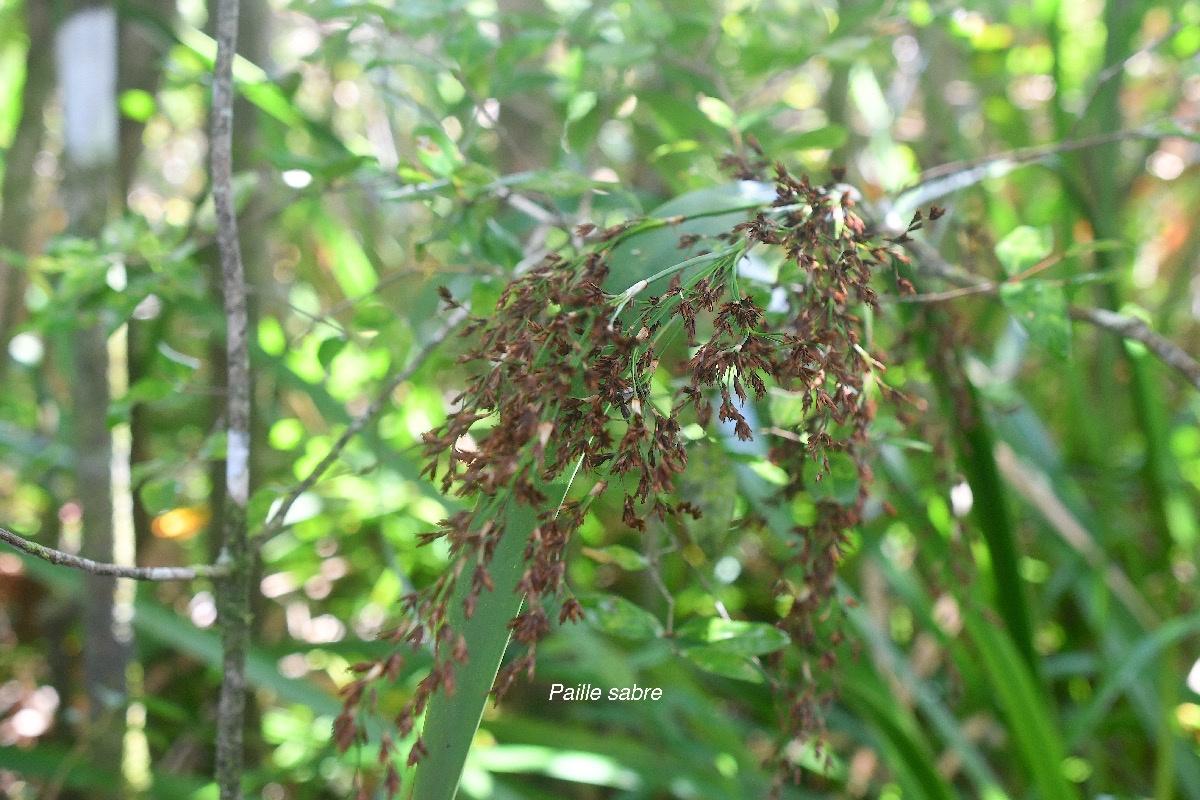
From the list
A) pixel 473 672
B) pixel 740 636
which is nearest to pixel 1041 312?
pixel 740 636

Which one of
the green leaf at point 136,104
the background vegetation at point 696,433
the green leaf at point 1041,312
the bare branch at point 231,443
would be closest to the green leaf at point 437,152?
the background vegetation at point 696,433

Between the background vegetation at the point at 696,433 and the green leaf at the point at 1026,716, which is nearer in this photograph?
the background vegetation at the point at 696,433

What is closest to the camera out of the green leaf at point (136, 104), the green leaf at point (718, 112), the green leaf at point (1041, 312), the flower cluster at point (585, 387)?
the flower cluster at point (585, 387)

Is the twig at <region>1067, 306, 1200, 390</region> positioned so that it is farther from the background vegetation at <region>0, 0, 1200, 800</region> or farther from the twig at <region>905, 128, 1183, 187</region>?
the twig at <region>905, 128, 1183, 187</region>

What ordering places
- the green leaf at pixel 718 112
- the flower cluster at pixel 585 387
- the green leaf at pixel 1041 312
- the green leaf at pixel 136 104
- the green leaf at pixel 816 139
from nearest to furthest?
the flower cluster at pixel 585 387
the green leaf at pixel 1041 312
the green leaf at pixel 718 112
the green leaf at pixel 816 139
the green leaf at pixel 136 104

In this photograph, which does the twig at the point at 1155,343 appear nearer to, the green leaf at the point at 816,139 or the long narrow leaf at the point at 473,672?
the green leaf at the point at 816,139

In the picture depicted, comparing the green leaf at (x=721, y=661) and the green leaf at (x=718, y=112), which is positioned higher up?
the green leaf at (x=718, y=112)

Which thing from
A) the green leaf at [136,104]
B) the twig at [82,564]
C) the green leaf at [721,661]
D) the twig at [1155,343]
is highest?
the green leaf at [136,104]

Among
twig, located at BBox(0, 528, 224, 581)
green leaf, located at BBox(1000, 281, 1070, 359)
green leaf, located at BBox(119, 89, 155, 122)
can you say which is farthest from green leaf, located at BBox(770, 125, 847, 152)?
green leaf, located at BBox(119, 89, 155, 122)
